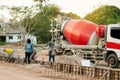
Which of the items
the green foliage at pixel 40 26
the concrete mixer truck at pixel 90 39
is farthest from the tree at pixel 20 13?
the concrete mixer truck at pixel 90 39

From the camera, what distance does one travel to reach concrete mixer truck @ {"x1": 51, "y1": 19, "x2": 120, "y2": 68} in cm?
2220

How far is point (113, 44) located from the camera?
22.1 metres

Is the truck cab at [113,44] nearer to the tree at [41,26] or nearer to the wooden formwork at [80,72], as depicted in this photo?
the wooden formwork at [80,72]

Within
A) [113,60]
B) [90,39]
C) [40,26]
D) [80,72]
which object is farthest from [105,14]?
[80,72]

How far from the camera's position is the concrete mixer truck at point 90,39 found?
22.2m

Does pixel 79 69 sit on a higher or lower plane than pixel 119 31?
lower

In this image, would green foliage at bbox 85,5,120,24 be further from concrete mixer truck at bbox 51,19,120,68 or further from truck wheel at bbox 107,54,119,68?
truck wheel at bbox 107,54,119,68

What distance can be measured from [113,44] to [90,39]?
3910mm

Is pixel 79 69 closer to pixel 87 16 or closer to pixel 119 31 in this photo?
pixel 119 31

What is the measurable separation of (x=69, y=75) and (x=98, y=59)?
303 inches

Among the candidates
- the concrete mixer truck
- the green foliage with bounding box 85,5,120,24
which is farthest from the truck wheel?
the green foliage with bounding box 85,5,120,24

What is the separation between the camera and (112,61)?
73.9ft

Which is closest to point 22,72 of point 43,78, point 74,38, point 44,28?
point 43,78

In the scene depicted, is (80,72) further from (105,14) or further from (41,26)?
(41,26)
